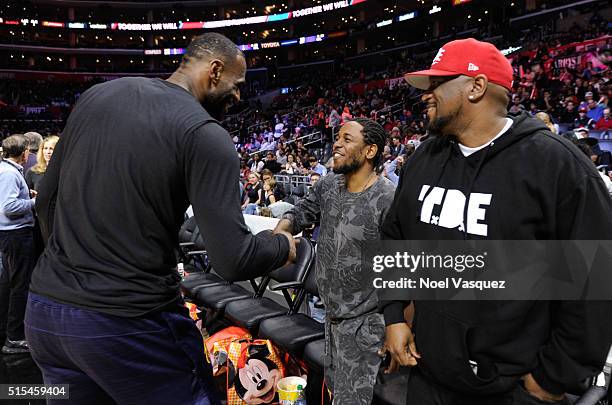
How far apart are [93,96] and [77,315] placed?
656 mm

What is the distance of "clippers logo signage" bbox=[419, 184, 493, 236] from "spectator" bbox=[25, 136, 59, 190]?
325 centimetres

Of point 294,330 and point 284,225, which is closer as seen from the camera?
point 284,225

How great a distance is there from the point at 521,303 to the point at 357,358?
972 mm

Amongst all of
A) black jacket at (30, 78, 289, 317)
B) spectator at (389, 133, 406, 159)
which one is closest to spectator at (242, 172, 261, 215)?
spectator at (389, 133, 406, 159)

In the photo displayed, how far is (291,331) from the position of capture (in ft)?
10.2

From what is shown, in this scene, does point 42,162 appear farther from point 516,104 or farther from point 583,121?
point 516,104

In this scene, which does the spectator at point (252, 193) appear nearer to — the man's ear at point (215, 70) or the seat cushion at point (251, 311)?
the seat cushion at point (251, 311)

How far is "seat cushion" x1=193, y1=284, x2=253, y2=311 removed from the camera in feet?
12.6

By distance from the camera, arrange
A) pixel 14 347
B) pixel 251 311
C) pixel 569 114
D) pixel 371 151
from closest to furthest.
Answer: pixel 371 151, pixel 251 311, pixel 14 347, pixel 569 114

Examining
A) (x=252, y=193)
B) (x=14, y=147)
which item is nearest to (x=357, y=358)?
(x=14, y=147)

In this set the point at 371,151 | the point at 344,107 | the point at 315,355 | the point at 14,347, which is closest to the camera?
the point at 371,151

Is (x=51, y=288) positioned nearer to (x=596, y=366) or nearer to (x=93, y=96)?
(x=93, y=96)

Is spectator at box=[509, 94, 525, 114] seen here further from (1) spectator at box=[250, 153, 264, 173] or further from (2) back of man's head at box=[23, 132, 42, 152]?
(2) back of man's head at box=[23, 132, 42, 152]

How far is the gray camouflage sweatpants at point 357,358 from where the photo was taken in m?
2.12
